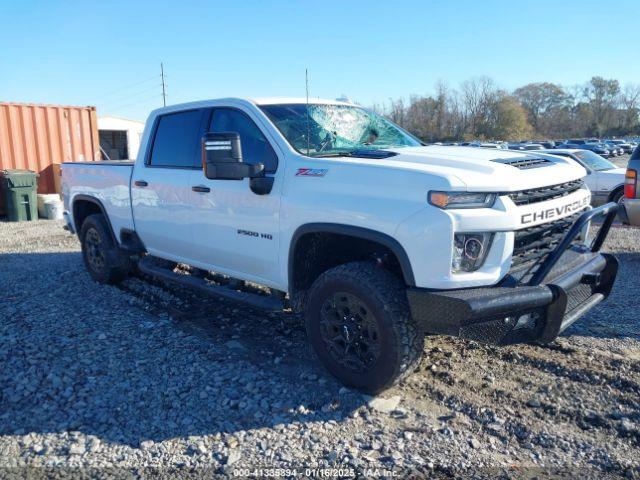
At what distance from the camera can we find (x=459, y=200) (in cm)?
317

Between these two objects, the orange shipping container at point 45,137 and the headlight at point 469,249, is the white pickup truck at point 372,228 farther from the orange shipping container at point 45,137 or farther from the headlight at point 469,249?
the orange shipping container at point 45,137

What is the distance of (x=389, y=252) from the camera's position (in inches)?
144

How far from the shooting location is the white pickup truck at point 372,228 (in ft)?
10.5

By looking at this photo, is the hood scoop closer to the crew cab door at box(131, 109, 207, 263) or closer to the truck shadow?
the truck shadow

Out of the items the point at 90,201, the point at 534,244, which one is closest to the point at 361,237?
the point at 534,244

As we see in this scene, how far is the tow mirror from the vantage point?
153 inches

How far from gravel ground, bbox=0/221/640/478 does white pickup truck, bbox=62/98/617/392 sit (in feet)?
1.36

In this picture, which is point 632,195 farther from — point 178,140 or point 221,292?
point 178,140

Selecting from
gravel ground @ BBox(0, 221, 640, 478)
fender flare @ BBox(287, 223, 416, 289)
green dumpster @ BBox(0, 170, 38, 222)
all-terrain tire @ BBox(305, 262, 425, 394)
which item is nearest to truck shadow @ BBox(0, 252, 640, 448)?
gravel ground @ BBox(0, 221, 640, 478)

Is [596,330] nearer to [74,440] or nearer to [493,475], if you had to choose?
[493,475]

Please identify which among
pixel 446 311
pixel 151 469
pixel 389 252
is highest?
pixel 389 252

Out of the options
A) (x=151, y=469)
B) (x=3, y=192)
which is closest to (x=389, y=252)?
(x=151, y=469)

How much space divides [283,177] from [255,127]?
619 millimetres

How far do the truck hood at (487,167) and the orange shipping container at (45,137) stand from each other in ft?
37.7
